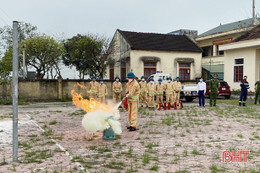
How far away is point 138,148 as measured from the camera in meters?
6.66

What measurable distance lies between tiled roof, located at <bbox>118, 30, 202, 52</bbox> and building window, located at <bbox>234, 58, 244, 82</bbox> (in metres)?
5.64

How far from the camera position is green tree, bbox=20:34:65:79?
78.4 ft

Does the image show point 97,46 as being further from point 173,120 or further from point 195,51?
point 173,120

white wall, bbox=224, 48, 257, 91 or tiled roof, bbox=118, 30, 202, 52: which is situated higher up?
tiled roof, bbox=118, 30, 202, 52

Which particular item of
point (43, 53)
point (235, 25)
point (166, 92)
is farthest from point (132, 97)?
point (235, 25)

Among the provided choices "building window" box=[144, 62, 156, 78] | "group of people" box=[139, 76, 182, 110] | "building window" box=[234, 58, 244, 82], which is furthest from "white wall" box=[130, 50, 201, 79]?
"group of people" box=[139, 76, 182, 110]

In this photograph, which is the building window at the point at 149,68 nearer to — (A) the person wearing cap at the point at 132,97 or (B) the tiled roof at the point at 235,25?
(B) the tiled roof at the point at 235,25

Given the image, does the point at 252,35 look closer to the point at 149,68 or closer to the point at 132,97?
the point at 149,68

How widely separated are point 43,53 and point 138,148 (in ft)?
65.8

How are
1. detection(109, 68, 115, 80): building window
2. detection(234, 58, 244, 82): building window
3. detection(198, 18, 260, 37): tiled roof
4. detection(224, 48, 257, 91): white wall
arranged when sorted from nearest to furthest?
1. detection(224, 48, 257, 91): white wall
2. detection(234, 58, 244, 82): building window
3. detection(198, 18, 260, 37): tiled roof
4. detection(109, 68, 115, 80): building window

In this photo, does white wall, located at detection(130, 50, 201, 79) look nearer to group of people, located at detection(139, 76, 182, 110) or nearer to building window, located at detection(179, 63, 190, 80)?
building window, located at detection(179, 63, 190, 80)

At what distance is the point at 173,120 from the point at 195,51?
2077 cm

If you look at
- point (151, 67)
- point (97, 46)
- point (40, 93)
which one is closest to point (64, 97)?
point (40, 93)

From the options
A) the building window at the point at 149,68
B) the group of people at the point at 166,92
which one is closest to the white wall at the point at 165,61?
the building window at the point at 149,68
